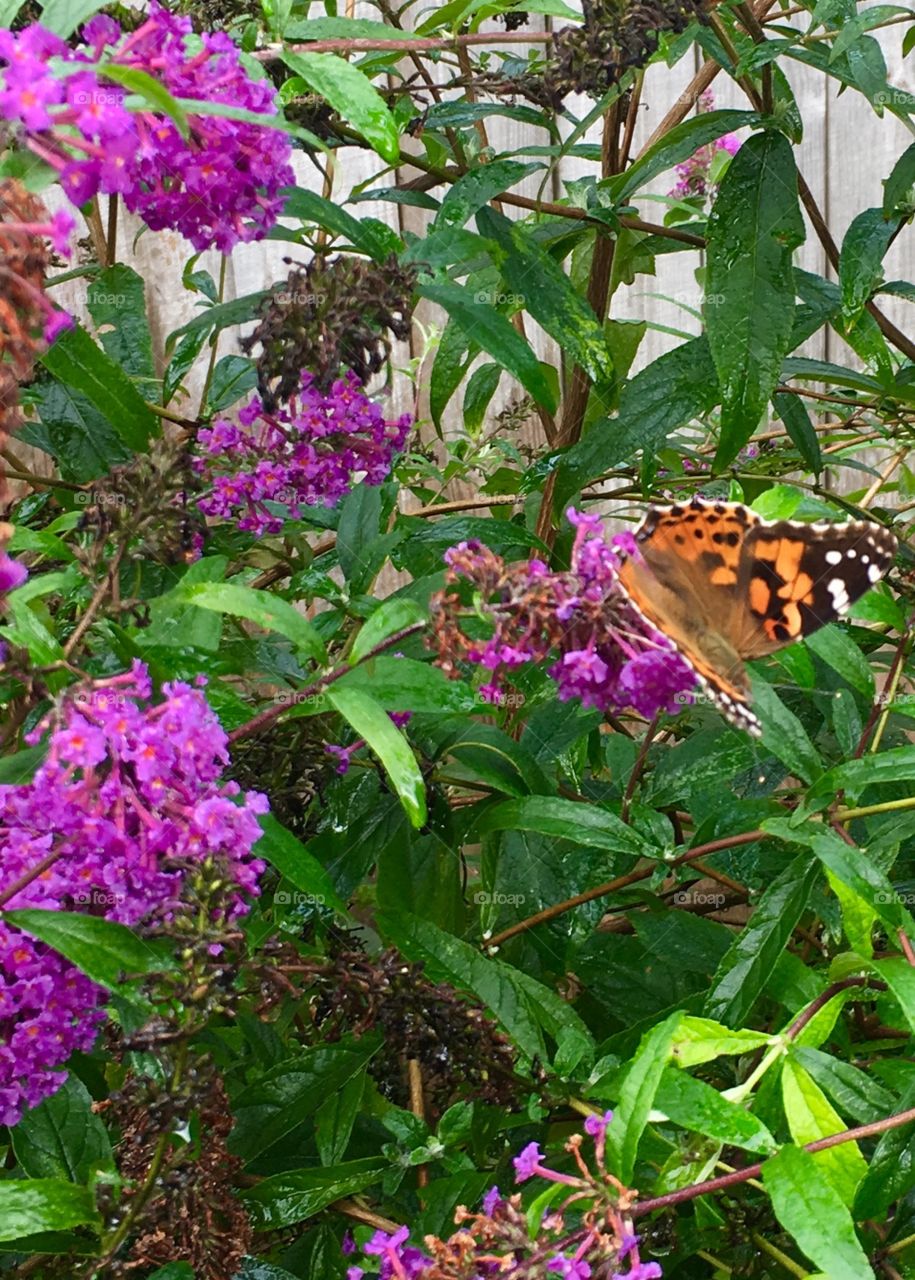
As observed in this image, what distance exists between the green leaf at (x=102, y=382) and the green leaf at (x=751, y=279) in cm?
54

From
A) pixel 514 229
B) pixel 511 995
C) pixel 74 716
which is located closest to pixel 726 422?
pixel 514 229

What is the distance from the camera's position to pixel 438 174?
1394mm

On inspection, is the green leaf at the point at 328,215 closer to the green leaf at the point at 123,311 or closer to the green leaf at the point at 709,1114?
the green leaf at the point at 123,311

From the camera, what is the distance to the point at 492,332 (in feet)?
3.78

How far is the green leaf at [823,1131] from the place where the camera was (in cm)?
83

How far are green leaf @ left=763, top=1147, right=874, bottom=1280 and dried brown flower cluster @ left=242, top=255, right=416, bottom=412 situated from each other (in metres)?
0.60

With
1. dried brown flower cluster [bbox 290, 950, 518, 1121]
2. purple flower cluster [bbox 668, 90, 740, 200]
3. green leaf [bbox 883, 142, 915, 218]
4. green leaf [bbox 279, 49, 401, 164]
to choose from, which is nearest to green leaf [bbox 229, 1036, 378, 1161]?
dried brown flower cluster [bbox 290, 950, 518, 1121]

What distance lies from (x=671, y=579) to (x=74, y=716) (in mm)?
546

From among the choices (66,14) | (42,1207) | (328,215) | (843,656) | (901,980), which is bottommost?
(42,1207)

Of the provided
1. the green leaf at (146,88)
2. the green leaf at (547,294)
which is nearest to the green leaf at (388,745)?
the green leaf at (146,88)

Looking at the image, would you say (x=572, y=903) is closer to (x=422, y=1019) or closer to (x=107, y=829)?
(x=422, y=1019)

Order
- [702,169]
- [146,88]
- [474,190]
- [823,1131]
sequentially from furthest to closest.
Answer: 1. [702,169]
2. [474,190]
3. [823,1131]
4. [146,88]

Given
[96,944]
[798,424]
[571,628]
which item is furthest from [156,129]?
[798,424]

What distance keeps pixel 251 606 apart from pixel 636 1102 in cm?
41
